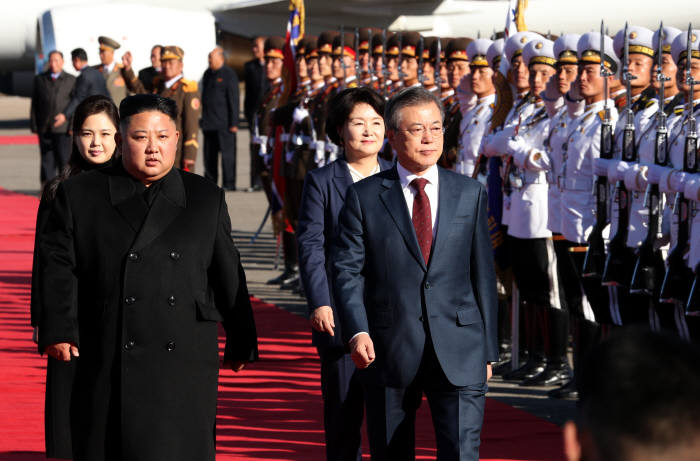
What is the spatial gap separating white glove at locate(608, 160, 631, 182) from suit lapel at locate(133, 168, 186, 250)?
257 centimetres

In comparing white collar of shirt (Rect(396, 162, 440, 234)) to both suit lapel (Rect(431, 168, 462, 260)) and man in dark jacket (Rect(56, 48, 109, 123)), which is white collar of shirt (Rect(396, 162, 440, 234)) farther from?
man in dark jacket (Rect(56, 48, 109, 123))

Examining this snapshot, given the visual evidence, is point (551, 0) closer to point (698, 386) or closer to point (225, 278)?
point (225, 278)

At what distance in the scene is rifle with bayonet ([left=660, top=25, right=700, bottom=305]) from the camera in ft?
17.4

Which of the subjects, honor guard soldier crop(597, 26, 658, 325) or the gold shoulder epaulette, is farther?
the gold shoulder epaulette

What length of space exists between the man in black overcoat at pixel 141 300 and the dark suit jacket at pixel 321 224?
2.78ft

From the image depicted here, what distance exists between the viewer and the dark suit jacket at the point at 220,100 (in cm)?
1593

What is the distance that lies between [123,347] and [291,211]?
646 centimetres

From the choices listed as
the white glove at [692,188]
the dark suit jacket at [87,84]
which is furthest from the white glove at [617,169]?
the dark suit jacket at [87,84]

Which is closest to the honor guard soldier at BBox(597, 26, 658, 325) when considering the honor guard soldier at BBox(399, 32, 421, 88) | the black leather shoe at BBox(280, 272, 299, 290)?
the honor guard soldier at BBox(399, 32, 421, 88)

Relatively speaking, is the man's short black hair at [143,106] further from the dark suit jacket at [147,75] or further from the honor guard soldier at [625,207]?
the dark suit jacket at [147,75]

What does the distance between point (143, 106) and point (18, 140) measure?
2260 cm

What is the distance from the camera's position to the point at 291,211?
32.6 ft

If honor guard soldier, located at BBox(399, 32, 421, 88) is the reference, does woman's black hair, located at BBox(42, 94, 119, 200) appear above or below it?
below

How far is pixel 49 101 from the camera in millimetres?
15898
